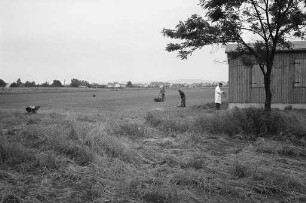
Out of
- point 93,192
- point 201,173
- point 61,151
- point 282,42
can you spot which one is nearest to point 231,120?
point 282,42

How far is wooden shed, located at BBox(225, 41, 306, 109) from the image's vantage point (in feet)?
57.7

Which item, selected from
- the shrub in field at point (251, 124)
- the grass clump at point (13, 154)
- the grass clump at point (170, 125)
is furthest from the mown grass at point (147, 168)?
the grass clump at point (170, 125)

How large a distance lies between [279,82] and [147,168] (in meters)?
15.1

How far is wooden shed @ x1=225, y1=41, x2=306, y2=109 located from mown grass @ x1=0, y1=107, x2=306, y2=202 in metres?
9.89

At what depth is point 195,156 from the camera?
6.32 metres

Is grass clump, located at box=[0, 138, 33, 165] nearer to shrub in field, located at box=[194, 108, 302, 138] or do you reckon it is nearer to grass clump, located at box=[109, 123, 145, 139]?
grass clump, located at box=[109, 123, 145, 139]

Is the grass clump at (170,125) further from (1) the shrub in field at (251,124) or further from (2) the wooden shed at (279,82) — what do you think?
(2) the wooden shed at (279,82)

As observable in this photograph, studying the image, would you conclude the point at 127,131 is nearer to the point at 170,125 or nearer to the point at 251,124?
the point at 170,125

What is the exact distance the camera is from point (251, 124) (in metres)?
9.46

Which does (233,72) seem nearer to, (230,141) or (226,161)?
(230,141)

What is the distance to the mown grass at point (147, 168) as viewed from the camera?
4.17 metres

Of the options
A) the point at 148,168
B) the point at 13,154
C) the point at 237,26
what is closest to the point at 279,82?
the point at 237,26

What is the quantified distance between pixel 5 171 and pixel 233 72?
53.3ft

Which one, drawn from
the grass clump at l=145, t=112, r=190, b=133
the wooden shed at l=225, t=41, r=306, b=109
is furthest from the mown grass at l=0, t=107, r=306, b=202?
the wooden shed at l=225, t=41, r=306, b=109
